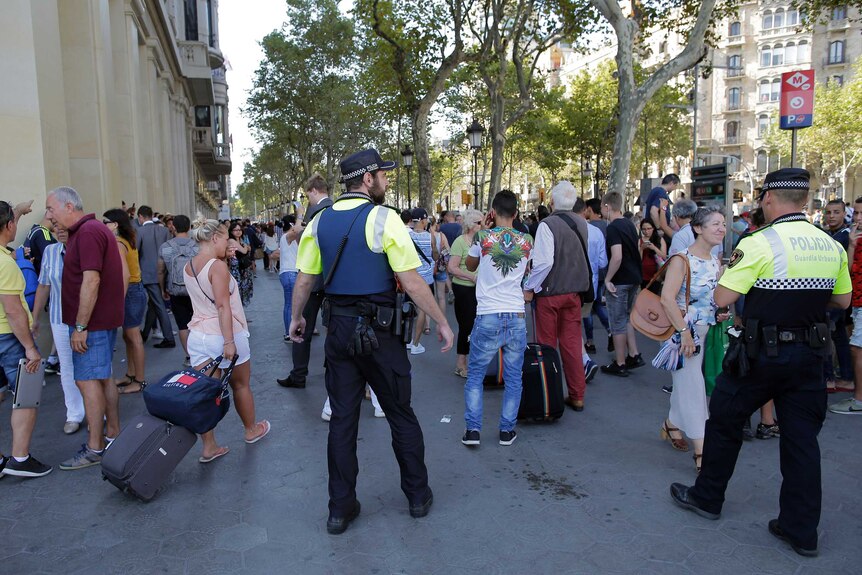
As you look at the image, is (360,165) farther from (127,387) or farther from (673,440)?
(127,387)

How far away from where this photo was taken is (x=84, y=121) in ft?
39.7

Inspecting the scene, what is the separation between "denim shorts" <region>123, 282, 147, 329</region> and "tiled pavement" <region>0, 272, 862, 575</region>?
133 cm

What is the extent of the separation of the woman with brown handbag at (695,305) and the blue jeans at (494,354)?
3.71 feet

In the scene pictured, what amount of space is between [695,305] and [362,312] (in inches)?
95.4

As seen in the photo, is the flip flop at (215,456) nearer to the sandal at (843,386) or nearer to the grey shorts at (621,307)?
the grey shorts at (621,307)

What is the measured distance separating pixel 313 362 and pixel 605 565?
5.34 metres

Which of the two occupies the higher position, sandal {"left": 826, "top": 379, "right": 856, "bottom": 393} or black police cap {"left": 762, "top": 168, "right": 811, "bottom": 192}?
black police cap {"left": 762, "top": 168, "right": 811, "bottom": 192}

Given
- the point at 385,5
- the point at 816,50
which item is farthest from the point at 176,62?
the point at 816,50

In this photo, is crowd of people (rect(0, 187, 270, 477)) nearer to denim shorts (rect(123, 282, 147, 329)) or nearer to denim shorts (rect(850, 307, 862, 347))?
denim shorts (rect(123, 282, 147, 329))

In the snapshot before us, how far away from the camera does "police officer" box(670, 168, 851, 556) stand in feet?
10.8

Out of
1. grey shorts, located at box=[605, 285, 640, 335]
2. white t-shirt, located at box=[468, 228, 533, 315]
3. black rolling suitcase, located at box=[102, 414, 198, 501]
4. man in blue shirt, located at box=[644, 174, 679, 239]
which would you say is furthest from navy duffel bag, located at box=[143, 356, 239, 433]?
man in blue shirt, located at box=[644, 174, 679, 239]

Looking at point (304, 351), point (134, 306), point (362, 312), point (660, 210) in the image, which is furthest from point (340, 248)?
point (660, 210)

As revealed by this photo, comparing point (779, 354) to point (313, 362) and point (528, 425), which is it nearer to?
point (528, 425)

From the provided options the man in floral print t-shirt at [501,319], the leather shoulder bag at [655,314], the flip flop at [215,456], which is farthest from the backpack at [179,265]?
the leather shoulder bag at [655,314]
